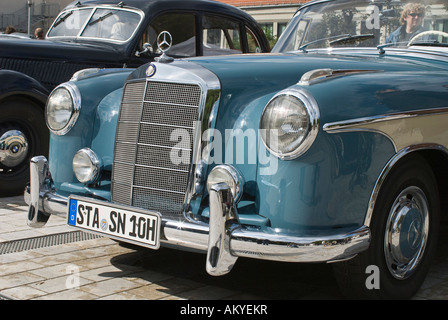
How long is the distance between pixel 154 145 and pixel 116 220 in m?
0.43

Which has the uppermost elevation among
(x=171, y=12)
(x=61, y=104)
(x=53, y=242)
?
(x=171, y=12)

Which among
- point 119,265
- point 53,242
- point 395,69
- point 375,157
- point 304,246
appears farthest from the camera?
point 53,242

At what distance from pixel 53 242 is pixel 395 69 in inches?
100

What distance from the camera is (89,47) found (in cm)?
681

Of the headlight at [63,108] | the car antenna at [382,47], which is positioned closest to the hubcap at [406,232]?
the car antenna at [382,47]

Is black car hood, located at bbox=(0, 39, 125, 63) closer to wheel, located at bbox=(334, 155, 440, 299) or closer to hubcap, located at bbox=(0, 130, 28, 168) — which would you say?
hubcap, located at bbox=(0, 130, 28, 168)

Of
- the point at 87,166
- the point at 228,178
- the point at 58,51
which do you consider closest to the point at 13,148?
the point at 58,51

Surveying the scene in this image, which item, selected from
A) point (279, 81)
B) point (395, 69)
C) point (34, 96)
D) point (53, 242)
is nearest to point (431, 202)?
point (395, 69)

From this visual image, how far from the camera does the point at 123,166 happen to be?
3.59m

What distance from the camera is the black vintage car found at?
621 centimetres

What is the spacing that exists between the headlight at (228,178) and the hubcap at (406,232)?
0.77 m

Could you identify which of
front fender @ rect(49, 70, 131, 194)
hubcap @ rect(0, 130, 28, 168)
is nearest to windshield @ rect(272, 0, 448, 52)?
front fender @ rect(49, 70, 131, 194)

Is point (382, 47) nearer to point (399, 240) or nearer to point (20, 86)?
point (399, 240)
